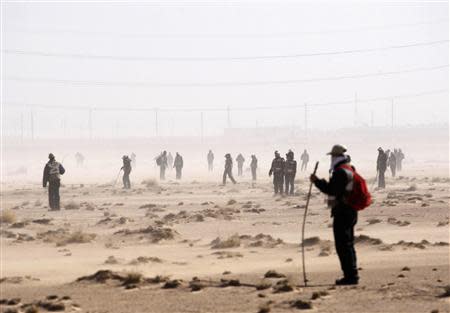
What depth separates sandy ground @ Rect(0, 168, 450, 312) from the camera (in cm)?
1305

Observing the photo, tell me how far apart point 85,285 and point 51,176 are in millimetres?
16959

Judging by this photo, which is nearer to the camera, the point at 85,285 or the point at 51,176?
the point at 85,285

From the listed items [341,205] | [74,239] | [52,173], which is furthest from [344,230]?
[52,173]

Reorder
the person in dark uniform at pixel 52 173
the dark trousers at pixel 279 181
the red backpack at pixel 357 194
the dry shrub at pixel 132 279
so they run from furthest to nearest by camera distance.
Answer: the dark trousers at pixel 279 181 → the person in dark uniform at pixel 52 173 → the dry shrub at pixel 132 279 → the red backpack at pixel 357 194

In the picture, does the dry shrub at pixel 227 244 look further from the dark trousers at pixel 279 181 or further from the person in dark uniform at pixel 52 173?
the dark trousers at pixel 279 181

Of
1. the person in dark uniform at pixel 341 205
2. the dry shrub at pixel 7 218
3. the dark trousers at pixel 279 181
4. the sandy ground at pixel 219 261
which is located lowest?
the sandy ground at pixel 219 261

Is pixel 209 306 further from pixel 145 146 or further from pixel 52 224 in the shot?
pixel 145 146

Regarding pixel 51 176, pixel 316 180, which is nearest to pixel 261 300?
pixel 316 180

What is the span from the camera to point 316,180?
42.5 feet

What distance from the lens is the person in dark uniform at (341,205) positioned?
13.1 meters

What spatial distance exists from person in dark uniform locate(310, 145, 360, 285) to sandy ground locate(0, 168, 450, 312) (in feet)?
1.80

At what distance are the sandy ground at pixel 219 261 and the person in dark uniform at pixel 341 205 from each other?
0.55 metres

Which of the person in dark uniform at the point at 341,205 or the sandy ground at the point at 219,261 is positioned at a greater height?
the person in dark uniform at the point at 341,205

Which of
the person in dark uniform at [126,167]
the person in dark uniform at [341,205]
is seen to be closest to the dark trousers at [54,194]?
the person in dark uniform at [126,167]
